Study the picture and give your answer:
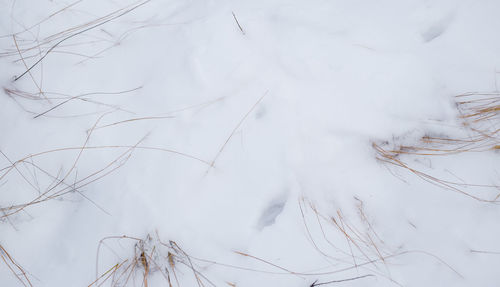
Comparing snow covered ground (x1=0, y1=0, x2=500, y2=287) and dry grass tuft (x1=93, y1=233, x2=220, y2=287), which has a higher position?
snow covered ground (x1=0, y1=0, x2=500, y2=287)

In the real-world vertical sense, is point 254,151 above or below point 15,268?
above

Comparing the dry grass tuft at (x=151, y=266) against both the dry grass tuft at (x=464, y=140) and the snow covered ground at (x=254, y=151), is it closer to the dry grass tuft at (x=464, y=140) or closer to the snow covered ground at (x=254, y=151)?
the snow covered ground at (x=254, y=151)

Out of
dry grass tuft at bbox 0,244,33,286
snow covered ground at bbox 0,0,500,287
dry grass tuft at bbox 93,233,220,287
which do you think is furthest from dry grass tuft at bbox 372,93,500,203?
dry grass tuft at bbox 0,244,33,286

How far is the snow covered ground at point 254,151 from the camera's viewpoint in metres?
1.13

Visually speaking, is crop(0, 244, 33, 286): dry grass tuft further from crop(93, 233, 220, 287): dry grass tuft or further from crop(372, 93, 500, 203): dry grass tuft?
crop(372, 93, 500, 203): dry grass tuft

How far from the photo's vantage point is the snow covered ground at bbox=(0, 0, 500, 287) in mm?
1131

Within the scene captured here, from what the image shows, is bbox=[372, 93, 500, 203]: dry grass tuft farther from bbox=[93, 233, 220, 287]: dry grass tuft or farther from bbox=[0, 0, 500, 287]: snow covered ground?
bbox=[93, 233, 220, 287]: dry grass tuft

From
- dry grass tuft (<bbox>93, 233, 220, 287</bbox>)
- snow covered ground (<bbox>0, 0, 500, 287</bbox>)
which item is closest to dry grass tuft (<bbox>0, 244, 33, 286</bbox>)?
snow covered ground (<bbox>0, 0, 500, 287</bbox>)

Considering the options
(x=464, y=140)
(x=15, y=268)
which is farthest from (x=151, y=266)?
(x=464, y=140)

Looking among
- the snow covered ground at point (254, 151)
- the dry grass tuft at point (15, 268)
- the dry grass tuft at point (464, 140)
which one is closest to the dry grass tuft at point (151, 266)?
the snow covered ground at point (254, 151)

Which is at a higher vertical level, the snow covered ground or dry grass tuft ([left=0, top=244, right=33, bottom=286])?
the snow covered ground

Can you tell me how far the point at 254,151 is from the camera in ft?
3.94

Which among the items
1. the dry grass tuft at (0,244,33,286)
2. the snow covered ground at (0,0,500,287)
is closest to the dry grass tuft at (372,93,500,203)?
the snow covered ground at (0,0,500,287)

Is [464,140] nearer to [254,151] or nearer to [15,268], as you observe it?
[254,151]
